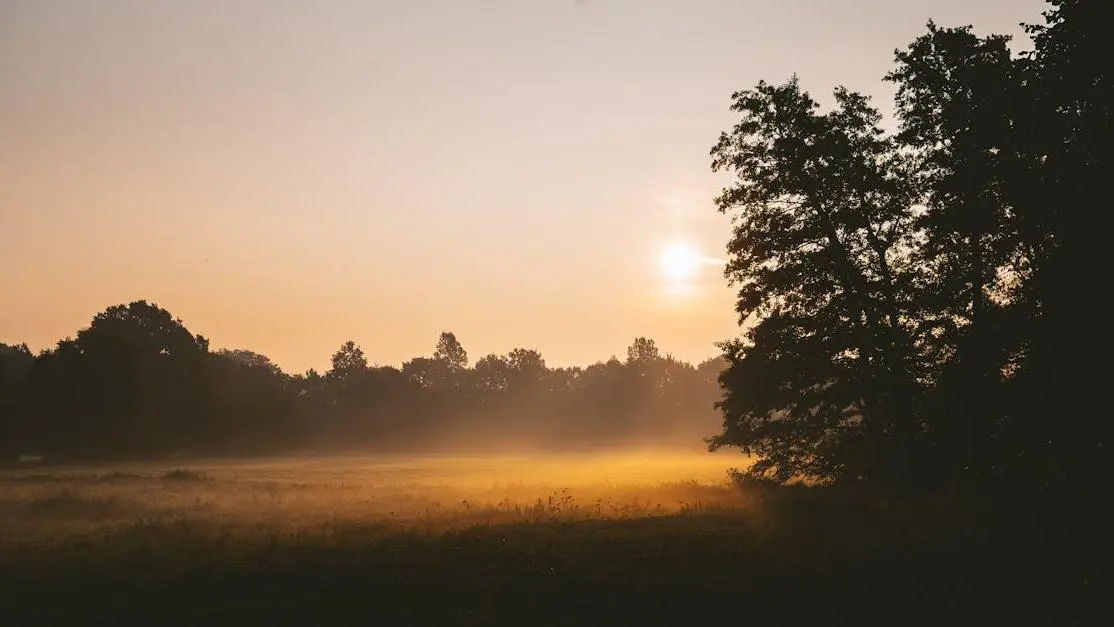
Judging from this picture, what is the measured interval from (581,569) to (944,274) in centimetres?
1401

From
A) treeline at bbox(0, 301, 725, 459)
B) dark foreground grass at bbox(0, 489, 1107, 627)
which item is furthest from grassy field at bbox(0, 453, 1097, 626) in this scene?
treeline at bbox(0, 301, 725, 459)

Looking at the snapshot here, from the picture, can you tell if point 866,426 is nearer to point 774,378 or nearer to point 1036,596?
point 774,378

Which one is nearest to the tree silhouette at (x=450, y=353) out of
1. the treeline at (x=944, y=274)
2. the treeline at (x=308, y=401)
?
the treeline at (x=308, y=401)

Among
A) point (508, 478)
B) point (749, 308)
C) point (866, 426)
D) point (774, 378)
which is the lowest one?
point (508, 478)

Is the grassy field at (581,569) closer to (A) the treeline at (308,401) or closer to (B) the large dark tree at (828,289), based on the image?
(B) the large dark tree at (828,289)

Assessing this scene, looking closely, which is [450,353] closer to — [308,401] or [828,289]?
[308,401]

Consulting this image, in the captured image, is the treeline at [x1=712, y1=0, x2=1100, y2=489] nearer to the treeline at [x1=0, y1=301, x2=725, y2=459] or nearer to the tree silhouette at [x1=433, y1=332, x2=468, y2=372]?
the treeline at [x1=0, y1=301, x2=725, y2=459]

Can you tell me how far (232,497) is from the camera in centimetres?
2934

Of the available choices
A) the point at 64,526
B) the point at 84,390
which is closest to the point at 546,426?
the point at 84,390

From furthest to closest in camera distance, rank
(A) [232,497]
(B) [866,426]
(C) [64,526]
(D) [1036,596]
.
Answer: (A) [232,497] < (B) [866,426] < (C) [64,526] < (D) [1036,596]

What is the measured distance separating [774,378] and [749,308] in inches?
97.6

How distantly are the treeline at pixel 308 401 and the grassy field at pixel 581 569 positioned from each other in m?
52.5

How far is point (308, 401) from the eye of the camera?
109438 millimetres

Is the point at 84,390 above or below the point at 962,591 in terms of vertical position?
above
